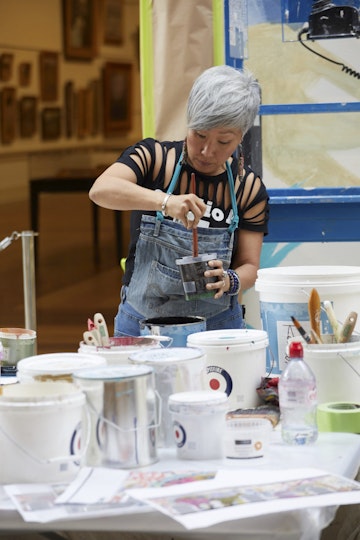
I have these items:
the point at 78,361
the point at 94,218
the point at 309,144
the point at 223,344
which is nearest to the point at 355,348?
Result: the point at 223,344

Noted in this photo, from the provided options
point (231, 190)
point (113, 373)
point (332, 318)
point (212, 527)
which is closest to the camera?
point (212, 527)

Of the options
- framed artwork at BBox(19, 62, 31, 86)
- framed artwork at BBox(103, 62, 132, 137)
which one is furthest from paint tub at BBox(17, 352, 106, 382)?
framed artwork at BBox(103, 62, 132, 137)

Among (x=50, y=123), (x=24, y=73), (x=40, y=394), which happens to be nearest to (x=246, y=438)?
(x=40, y=394)

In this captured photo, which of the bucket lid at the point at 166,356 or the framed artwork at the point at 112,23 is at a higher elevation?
the framed artwork at the point at 112,23

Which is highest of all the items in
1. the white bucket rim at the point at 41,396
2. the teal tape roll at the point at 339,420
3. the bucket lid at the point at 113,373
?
the bucket lid at the point at 113,373

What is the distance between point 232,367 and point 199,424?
1.29 feet

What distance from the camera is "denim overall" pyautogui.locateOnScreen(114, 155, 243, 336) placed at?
3100mm

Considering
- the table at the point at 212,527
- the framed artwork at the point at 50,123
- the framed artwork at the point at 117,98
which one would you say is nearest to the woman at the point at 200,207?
the table at the point at 212,527

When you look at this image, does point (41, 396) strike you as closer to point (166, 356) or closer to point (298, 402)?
point (166, 356)

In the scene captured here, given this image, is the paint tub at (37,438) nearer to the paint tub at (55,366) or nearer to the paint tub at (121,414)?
the paint tub at (121,414)

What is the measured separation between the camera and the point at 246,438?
2125 millimetres

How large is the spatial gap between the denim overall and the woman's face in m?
0.06

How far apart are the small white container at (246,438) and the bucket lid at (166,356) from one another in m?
0.18

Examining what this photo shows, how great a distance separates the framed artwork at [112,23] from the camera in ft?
40.4
